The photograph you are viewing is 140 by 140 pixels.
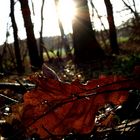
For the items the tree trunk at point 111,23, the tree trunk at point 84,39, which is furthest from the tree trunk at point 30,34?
the tree trunk at point 111,23

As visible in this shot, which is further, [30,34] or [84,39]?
[30,34]

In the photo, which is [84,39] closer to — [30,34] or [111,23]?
[30,34]

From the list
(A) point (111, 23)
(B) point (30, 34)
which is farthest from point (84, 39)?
(A) point (111, 23)

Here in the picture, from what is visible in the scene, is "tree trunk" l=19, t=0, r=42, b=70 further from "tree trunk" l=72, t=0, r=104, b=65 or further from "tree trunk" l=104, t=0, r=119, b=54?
"tree trunk" l=104, t=0, r=119, b=54

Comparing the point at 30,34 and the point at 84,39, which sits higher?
the point at 30,34

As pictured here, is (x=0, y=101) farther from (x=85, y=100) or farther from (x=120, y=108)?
(x=85, y=100)

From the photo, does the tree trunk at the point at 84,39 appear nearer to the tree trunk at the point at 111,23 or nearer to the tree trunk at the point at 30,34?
the tree trunk at the point at 30,34

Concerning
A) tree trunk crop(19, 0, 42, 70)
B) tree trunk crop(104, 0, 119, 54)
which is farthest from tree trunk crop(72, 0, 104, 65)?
tree trunk crop(104, 0, 119, 54)

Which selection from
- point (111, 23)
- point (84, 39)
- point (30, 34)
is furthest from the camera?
point (111, 23)

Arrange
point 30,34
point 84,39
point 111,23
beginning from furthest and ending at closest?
1. point 111,23
2. point 30,34
3. point 84,39

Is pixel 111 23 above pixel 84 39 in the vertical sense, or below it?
above
